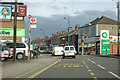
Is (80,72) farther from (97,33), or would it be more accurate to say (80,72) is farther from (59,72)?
(97,33)

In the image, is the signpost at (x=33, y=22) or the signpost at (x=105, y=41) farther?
the signpost at (x=105, y=41)

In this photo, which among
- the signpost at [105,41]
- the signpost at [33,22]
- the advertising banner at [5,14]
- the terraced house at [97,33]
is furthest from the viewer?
the terraced house at [97,33]

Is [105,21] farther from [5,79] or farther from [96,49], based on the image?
[5,79]

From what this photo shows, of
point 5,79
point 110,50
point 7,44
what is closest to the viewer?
point 5,79

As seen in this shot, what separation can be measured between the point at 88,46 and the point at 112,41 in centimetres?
1105

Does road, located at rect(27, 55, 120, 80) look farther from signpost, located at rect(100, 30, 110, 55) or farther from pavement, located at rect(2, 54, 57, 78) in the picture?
signpost, located at rect(100, 30, 110, 55)

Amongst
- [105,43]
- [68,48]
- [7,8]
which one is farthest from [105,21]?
[7,8]

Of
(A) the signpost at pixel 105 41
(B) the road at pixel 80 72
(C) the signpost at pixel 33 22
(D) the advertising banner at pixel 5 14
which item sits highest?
(D) the advertising banner at pixel 5 14

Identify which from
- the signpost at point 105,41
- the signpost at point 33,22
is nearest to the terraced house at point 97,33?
the signpost at point 105,41

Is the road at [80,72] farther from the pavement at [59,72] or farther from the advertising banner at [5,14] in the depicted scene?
the advertising banner at [5,14]

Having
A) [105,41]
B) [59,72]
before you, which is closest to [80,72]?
[59,72]

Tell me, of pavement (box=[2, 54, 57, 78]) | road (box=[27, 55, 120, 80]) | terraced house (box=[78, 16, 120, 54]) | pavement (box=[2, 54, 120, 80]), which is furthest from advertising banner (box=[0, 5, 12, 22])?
terraced house (box=[78, 16, 120, 54])

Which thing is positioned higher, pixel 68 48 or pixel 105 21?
pixel 105 21

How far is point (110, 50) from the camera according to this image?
2586 inches
